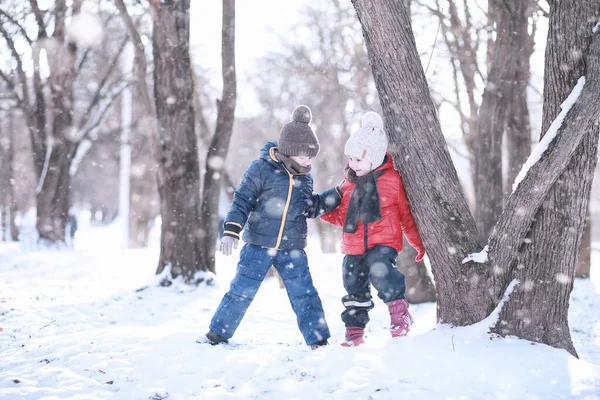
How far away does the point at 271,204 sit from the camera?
380 centimetres

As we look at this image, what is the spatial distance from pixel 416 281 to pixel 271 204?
10.7ft

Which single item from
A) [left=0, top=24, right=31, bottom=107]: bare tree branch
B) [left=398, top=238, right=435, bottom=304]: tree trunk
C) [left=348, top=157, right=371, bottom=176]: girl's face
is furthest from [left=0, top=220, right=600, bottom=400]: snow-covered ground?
[left=0, top=24, right=31, bottom=107]: bare tree branch

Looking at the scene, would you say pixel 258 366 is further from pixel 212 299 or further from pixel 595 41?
pixel 212 299

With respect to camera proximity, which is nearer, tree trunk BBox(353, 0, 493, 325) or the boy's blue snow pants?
tree trunk BBox(353, 0, 493, 325)

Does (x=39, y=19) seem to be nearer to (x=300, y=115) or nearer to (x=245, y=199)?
(x=300, y=115)

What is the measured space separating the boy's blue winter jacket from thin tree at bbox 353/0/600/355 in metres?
0.81

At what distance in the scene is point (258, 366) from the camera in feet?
10.3

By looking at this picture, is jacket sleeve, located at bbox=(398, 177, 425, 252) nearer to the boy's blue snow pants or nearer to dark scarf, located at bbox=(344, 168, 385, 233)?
dark scarf, located at bbox=(344, 168, 385, 233)

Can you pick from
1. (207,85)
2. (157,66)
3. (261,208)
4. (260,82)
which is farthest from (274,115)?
(261,208)

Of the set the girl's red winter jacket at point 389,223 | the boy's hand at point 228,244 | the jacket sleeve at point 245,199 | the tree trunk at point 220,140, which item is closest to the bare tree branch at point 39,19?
the tree trunk at point 220,140

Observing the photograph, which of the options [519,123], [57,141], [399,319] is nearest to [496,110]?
[519,123]

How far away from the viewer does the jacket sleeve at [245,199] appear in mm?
3691

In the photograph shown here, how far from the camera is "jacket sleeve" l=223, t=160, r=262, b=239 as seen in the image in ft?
12.1

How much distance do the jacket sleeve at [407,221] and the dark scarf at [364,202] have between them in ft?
0.59
